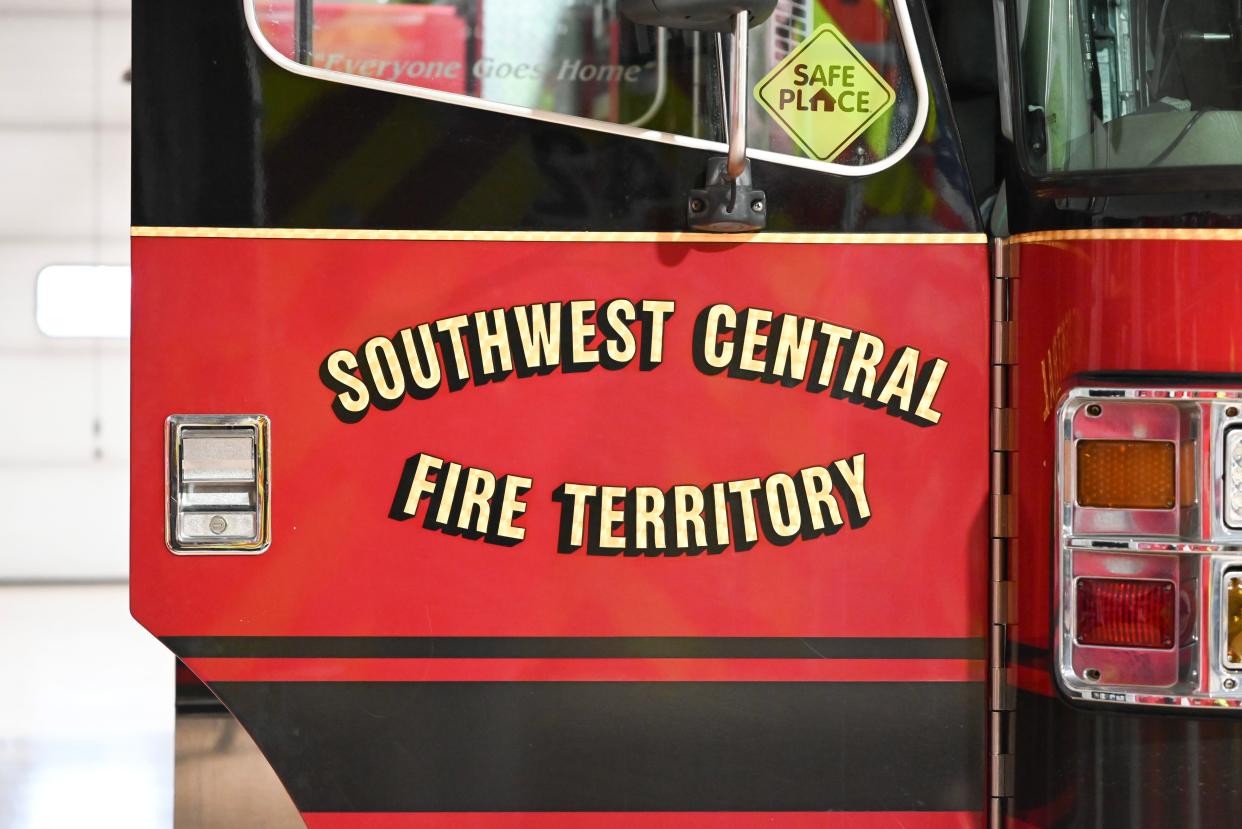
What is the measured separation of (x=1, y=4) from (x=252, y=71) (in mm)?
8973

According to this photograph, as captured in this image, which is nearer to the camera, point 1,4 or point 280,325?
point 280,325

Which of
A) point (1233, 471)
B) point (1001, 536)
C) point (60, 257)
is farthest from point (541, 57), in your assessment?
point (60, 257)

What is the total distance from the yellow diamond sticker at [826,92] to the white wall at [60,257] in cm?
852

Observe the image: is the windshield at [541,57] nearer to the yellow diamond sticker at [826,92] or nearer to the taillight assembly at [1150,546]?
the yellow diamond sticker at [826,92]

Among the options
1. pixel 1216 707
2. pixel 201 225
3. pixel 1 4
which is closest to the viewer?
pixel 1216 707

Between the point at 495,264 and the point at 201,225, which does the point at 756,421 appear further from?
the point at 201,225

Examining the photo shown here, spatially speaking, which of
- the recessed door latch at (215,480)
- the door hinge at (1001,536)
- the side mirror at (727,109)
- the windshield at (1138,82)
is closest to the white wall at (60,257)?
the recessed door latch at (215,480)

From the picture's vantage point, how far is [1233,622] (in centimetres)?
133

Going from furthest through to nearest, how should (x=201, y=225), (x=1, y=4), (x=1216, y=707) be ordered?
1. (x=1, y=4)
2. (x=201, y=225)
3. (x=1216, y=707)

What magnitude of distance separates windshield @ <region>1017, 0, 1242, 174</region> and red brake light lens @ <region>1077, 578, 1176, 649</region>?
1.71 ft

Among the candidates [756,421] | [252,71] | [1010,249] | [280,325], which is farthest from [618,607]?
[252,71]

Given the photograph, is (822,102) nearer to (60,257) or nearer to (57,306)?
(57,306)

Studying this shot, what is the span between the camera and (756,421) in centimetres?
154

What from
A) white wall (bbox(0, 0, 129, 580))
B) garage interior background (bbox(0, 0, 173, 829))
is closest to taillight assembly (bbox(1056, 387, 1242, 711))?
garage interior background (bbox(0, 0, 173, 829))
